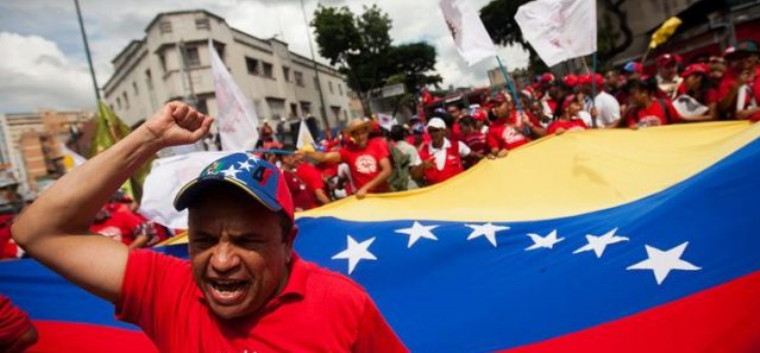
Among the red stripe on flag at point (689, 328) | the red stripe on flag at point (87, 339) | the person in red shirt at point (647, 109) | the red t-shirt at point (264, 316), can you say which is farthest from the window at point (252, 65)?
the red t-shirt at point (264, 316)

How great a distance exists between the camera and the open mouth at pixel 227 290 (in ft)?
4.78

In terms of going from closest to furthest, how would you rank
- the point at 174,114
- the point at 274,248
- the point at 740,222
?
the point at 274,248 < the point at 174,114 < the point at 740,222

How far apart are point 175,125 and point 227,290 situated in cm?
60

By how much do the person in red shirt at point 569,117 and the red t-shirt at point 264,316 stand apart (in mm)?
5289

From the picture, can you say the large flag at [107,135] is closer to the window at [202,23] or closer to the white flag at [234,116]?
the white flag at [234,116]

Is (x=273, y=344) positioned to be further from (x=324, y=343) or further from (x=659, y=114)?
(x=659, y=114)

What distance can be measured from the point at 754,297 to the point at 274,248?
208 centimetres

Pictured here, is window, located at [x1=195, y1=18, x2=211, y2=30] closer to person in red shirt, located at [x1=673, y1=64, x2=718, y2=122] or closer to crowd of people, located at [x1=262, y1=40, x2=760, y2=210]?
crowd of people, located at [x1=262, y1=40, x2=760, y2=210]

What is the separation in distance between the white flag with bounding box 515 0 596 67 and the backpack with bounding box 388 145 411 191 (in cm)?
209

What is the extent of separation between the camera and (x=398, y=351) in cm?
160

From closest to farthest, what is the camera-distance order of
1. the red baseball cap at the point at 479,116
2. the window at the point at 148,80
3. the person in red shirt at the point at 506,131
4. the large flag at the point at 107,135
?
the person in red shirt at the point at 506,131 < the large flag at the point at 107,135 < the red baseball cap at the point at 479,116 < the window at the point at 148,80

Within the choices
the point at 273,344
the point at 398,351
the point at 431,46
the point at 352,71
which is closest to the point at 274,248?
the point at 273,344

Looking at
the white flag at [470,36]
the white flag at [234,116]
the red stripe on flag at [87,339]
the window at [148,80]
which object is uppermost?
the window at [148,80]

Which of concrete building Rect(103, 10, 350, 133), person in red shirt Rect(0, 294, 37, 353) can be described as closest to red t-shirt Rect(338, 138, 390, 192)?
person in red shirt Rect(0, 294, 37, 353)
